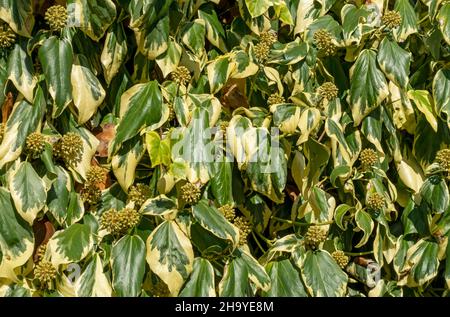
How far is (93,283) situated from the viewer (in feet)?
4.73

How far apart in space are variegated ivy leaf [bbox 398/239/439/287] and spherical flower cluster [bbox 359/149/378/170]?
245 millimetres

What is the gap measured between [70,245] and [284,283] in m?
→ 0.54

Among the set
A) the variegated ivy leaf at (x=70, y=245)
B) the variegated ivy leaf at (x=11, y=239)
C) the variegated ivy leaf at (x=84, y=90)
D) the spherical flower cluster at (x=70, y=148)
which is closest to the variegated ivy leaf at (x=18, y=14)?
the variegated ivy leaf at (x=84, y=90)

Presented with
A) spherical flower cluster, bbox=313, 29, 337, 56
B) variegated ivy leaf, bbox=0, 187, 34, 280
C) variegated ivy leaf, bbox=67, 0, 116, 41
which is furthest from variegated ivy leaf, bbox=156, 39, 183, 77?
variegated ivy leaf, bbox=0, 187, 34, 280

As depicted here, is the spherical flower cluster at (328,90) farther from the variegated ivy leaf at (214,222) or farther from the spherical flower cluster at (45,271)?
the spherical flower cluster at (45,271)

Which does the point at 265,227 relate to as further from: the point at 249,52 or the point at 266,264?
the point at 249,52

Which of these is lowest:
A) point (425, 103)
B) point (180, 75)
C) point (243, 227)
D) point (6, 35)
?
point (243, 227)

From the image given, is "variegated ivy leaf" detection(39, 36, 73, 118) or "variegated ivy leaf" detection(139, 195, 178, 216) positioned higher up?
"variegated ivy leaf" detection(39, 36, 73, 118)

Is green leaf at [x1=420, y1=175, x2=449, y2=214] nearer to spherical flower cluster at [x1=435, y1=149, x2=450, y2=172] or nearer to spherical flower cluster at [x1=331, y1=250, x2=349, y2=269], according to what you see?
spherical flower cluster at [x1=435, y1=149, x2=450, y2=172]

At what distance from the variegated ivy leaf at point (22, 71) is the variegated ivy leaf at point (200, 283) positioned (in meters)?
0.56

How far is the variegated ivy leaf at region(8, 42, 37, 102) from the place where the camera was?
146cm

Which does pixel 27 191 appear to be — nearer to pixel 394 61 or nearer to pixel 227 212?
pixel 227 212

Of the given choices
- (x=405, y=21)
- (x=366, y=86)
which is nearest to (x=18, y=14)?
(x=366, y=86)
